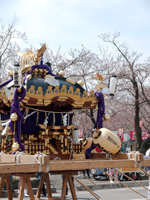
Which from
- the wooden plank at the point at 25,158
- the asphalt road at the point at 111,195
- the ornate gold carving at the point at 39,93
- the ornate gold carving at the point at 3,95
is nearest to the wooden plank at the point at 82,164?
the wooden plank at the point at 25,158

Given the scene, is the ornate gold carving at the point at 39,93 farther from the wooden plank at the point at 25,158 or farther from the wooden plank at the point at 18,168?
the wooden plank at the point at 18,168

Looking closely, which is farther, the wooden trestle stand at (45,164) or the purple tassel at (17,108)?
the purple tassel at (17,108)

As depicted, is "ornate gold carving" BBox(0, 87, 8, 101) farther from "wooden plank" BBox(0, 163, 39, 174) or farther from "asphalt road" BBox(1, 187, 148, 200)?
"asphalt road" BBox(1, 187, 148, 200)

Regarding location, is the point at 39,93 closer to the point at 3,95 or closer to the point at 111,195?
the point at 3,95

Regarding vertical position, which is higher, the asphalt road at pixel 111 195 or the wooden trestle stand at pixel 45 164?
the wooden trestle stand at pixel 45 164

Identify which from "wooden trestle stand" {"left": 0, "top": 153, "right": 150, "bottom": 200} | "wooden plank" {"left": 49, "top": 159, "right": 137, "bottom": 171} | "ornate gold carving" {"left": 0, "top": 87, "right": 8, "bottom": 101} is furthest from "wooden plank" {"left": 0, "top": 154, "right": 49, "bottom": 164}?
"ornate gold carving" {"left": 0, "top": 87, "right": 8, "bottom": 101}

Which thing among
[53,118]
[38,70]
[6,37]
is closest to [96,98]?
[53,118]

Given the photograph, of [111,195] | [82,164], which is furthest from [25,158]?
[111,195]

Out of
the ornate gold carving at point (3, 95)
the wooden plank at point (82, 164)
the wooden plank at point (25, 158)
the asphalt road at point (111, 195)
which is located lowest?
the asphalt road at point (111, 195)

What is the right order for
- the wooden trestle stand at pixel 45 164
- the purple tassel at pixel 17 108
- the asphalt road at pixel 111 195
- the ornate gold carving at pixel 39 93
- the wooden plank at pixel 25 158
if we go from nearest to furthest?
the wooden trestle stand at pixel 45 164, the wooden plank at pixel 25 158, the purple tassel at pixel 17 108, the ornate gold carving at pixel 39 93, the asphalt road at pixel 111 195

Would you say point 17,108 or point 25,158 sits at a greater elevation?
point 17,108

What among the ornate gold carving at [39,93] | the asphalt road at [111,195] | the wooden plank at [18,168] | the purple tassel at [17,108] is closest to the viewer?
the wooden plank at [18,168]

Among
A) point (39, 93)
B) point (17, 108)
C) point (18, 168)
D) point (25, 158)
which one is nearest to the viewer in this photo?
point (18, 168)

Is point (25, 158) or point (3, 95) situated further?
point (3, 95)
